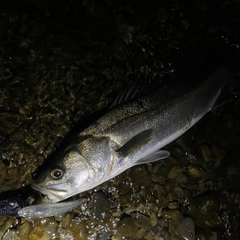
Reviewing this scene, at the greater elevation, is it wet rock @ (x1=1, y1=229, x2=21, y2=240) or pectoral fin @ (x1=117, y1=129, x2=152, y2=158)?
pectoral fin @ (x1=117, y1=129, x2=152, y2=158)

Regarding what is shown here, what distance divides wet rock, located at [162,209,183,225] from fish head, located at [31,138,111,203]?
1252 millimetres

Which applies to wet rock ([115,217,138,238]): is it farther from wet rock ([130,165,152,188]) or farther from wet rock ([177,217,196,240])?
wet rock ([177,217,196,240])

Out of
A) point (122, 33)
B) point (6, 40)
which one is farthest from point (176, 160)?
point (6, 40)

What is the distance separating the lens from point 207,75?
3.68 meters

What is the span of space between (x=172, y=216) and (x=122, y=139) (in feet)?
4.49

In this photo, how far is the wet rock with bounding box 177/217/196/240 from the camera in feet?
12.3

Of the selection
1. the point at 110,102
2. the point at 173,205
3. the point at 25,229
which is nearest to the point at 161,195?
the point at 173,205

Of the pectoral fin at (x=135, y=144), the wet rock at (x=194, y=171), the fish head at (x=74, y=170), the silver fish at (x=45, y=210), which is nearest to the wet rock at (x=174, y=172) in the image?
the wet rock at (x=194, y=171)

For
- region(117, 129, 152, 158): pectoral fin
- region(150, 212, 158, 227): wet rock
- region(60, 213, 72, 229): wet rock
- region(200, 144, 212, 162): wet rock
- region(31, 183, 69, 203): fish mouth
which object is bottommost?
region(60, 213, 72, 229): wet rock

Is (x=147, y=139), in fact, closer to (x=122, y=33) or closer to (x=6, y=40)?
(x=122, y=33)

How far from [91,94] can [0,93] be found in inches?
46.0

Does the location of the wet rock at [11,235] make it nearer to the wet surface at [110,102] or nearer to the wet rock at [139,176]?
the wet surface at [110,102]

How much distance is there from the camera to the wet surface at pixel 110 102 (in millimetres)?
3646

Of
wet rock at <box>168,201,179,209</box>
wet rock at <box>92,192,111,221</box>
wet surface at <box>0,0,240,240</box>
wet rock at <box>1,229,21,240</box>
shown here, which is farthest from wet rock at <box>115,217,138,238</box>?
wet rock at <box>1,229,21,240</box>
